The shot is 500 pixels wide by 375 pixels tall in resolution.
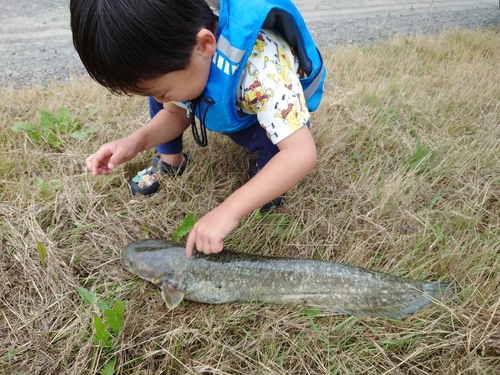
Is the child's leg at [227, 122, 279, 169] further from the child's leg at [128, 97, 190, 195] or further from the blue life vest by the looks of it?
the child's leg at [128, 97, 190, 195]

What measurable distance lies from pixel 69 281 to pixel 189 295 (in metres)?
0.62

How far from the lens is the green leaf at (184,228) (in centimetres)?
225

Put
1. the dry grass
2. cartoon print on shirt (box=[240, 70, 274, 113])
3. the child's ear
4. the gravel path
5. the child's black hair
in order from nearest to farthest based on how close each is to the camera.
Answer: the child's black hair
the child's ear
the dry grass
cartoon print on shirt (box=[240, 70, 274, 113])
the gravel path

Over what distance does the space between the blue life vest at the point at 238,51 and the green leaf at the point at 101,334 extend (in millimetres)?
1136

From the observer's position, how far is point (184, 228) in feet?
7.40

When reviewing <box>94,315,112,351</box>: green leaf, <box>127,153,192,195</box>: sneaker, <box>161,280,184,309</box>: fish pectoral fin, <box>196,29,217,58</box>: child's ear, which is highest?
<box>196,29,217,58</box>: child's ear

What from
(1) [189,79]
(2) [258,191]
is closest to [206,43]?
(1) [189,79]

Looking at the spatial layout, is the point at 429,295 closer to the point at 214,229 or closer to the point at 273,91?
the point at 214,229

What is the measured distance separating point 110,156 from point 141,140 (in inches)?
8.9

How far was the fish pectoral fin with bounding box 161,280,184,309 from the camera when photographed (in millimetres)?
1953

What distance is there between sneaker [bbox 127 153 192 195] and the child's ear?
1136 millimetres

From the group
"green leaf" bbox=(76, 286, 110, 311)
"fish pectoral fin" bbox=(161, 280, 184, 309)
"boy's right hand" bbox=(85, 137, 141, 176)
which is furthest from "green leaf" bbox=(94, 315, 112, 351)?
"boy's right hand" bbox=(85, 137, 141, 176)

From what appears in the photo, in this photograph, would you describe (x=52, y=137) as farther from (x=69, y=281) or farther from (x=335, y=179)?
(x=335, y=179)

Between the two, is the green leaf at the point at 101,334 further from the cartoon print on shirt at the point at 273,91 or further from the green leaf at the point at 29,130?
the green leaf at the point at 29,130
